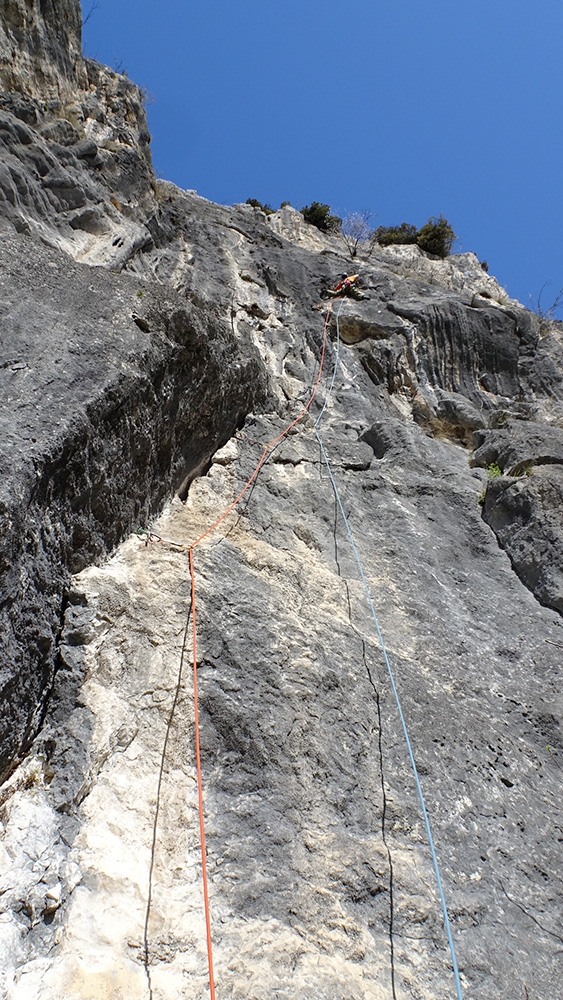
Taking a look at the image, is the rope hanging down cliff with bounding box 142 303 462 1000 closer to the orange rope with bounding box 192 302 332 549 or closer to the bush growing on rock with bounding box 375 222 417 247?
the orange rope with bounding box 192 302 332 549

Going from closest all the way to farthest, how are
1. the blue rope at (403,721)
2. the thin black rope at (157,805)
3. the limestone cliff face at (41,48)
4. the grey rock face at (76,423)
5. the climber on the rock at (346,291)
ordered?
the thin black rope at (157,805), the blue rope at (403,721), the grey rock face at (76,423), the limestone cliff face at (41,48), the climber on the rock at (346,291)

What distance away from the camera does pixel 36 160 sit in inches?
282

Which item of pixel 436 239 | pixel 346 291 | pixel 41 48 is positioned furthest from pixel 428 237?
pixel 41 48

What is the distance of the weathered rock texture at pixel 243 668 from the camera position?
10.0ft

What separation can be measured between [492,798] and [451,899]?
0.73 m

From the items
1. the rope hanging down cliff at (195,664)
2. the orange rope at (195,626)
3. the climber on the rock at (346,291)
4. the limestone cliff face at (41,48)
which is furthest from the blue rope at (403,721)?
the limestone cliff face at (41,48)

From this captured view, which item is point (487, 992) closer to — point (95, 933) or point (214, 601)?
point (95, 933)

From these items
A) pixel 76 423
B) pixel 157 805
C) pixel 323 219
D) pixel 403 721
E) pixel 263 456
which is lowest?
pixel 157 805

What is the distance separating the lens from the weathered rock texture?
306 cm

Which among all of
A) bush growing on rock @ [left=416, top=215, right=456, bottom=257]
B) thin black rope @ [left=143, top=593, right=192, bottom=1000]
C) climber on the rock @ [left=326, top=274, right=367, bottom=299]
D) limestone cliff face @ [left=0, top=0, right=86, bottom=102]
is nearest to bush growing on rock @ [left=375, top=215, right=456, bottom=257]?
bush growing on rock @ [left=416, top=215, right=456, bottom=257]

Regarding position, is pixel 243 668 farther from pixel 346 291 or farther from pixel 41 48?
pixel 41 48

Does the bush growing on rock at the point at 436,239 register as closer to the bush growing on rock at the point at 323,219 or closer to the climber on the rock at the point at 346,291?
the bush growing on rock at the point at 323,219

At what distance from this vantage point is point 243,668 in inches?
162

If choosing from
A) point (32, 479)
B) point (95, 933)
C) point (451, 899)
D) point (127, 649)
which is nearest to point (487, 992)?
point (451, 899)
